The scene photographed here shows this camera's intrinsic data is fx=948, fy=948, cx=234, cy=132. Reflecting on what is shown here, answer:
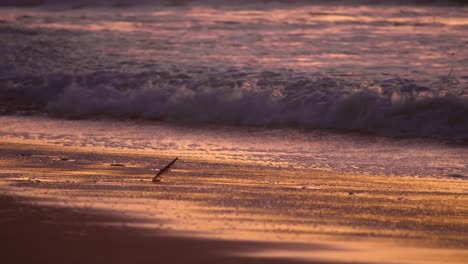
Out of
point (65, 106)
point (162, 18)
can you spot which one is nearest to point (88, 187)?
point (65, 106)

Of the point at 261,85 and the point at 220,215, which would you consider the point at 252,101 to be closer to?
the point at 261,85

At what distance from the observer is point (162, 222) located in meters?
4.44

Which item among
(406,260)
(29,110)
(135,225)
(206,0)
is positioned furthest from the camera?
(206,0)

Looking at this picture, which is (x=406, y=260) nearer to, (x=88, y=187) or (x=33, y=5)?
(x=88, y=187)

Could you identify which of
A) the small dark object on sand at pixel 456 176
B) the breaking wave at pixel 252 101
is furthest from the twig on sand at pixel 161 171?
the breaking wave at pixel 252 101

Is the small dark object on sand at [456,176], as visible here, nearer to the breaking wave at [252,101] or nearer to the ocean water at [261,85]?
the ocean water at [261,85]

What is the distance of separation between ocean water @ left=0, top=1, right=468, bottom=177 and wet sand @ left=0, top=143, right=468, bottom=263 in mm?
744

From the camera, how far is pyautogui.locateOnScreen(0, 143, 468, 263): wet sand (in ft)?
12.8

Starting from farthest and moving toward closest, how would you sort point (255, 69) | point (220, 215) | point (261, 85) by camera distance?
1. point (255, 69)
2. point (261, 85)
3. point (220, 215)

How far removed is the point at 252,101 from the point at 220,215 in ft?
15.2

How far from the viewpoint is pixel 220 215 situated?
4637mm

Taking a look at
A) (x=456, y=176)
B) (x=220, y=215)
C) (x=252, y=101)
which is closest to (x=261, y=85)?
(x=252, y=101)

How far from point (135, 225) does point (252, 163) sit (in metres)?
2.16

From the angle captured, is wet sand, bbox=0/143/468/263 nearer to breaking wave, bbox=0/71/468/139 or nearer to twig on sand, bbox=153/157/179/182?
twig on sand, bbox=153/157/179/182
